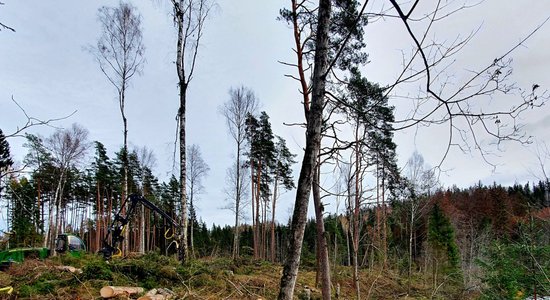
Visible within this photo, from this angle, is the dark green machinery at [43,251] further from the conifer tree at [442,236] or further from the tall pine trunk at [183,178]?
the conifer tree at [442,236]

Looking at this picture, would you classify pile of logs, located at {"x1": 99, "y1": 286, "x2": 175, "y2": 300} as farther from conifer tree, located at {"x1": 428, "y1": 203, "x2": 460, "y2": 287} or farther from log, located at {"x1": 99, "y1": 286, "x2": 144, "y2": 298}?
conifer tree, located at {"x1": 428, "y1": 203, "x2": 460, "y2": 287}

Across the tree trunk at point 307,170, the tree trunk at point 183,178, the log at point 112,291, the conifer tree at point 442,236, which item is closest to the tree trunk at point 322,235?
the tree trunk at point 307,170

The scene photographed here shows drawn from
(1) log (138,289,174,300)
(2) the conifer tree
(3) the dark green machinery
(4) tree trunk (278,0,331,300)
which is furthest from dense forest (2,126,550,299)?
(4) tree trunk (278,0,331,300)

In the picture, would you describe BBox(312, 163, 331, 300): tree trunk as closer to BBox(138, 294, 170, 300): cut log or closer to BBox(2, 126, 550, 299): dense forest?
BBox(138, 294, 170, 300): cut log

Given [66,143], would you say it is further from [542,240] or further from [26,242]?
[542,240]

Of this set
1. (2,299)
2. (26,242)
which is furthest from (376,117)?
(26,242)

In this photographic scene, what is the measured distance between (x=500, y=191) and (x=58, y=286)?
34.6 m

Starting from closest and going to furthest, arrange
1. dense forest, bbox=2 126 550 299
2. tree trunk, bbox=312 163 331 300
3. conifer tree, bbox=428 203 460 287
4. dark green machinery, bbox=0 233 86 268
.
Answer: tree trunk, bbox=312 163 331 300, dark green machinery, bbox=0 233 86 268, dense forest, bbox=2 126 550 299, conifer tree, bbox=428 203 460 287

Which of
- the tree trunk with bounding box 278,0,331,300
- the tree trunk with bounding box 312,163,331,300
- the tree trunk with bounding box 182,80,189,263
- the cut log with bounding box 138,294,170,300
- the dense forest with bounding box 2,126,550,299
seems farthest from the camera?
the dense forest with bounding box 2,126,550,299

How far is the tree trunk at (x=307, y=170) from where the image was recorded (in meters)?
2.55

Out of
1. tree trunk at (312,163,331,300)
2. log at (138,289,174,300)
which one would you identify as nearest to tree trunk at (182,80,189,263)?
log at (138,289,174,300)

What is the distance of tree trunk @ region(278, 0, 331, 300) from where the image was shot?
2551 millimetres

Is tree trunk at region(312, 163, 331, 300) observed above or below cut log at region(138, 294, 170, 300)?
above

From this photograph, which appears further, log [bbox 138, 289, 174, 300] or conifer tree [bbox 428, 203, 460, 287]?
conifer tree [bbox 428, 203, 460, 287]
